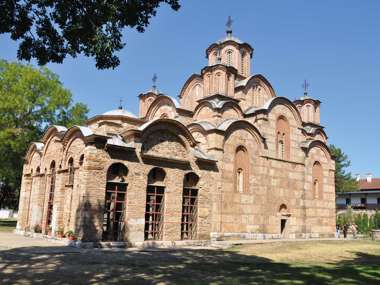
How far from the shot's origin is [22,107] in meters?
26.1

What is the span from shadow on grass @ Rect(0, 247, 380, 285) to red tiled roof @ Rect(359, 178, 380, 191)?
32676mm

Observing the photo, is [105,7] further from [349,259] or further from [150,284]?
[349,259]

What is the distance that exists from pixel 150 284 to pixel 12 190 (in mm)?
29188

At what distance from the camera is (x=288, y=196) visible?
75.2 ft

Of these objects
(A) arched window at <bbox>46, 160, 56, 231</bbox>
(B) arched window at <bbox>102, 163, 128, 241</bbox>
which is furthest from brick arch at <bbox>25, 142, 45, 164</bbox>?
(B) arched window at <bbox>102, 163, 128, 241</bbox>

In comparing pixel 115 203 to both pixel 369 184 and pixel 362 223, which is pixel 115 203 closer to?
pixel 362 223

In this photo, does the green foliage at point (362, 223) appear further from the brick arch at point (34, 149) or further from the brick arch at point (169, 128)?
the brick arch at point (34, 149)

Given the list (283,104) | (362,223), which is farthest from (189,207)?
(362,223)

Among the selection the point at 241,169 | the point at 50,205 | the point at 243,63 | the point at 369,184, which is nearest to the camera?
the point at 50,205

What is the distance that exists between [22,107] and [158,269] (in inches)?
779

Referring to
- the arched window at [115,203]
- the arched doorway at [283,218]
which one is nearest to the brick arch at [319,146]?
the arched doorway at [283,218]

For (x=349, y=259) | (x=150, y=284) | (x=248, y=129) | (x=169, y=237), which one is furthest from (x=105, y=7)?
(x=248, y=129)

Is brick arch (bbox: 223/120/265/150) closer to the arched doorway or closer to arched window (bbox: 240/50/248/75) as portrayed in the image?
the arched doorway

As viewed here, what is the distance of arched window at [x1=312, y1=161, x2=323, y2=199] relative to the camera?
25.1m
